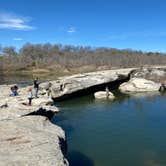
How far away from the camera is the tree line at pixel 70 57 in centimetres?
13500

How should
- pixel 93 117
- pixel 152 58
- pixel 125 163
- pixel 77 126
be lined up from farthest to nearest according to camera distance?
pixel 152 58 < pixel 93 117 < pixel 77 126 < pixel 125 163

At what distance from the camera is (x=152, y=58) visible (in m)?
140

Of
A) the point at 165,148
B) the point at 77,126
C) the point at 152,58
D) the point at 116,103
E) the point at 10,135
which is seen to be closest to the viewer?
the point at 10,135

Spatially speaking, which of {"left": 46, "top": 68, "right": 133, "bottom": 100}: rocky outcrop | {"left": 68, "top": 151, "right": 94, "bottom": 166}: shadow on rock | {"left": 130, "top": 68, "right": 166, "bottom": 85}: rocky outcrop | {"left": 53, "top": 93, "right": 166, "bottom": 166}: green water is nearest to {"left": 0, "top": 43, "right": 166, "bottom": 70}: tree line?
{"left": 130, "top": 68, "right": 166, "bottom": 85}: rocky outcrop

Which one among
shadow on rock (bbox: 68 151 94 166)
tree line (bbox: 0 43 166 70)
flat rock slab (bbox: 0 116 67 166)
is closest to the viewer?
flat rock slab (bbox: 0 116 67 166)

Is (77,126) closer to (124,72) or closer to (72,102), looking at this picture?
(72,102)

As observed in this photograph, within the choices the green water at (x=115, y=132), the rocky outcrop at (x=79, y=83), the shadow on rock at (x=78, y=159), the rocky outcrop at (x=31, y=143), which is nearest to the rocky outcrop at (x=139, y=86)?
the rocky outcrop at (x=79, y=83)

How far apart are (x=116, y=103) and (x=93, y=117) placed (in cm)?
918

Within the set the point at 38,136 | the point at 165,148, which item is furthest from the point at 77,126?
the point at 38,136

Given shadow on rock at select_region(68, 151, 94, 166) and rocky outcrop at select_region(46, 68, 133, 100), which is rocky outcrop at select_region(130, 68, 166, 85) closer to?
rocky outcrop at select_region(46, 68, 133, 100)

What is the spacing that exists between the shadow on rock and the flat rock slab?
115 inches

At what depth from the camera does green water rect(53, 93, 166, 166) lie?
18.2m

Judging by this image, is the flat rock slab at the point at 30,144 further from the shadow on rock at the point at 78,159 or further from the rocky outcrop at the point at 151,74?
the rocky outcrop at the point at 151,74

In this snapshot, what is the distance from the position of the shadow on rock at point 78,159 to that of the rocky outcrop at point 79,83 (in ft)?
69.5
